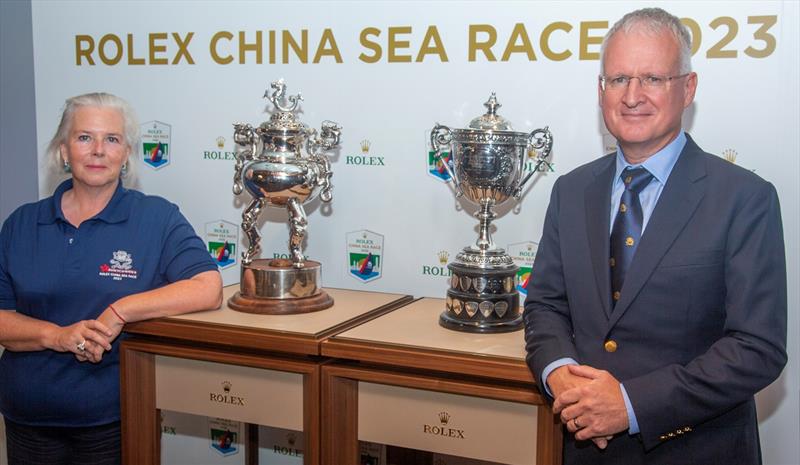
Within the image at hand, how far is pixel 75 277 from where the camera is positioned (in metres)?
1.88

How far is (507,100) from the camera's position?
2.06 m

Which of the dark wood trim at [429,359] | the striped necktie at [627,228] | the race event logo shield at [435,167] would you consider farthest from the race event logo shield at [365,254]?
the striped necktie at [627,228]

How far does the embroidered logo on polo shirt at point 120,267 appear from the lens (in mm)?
1901

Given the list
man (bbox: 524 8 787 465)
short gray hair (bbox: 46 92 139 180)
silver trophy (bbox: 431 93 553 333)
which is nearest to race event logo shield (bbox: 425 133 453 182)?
silver trophy (bbox: 431 93 553 333)

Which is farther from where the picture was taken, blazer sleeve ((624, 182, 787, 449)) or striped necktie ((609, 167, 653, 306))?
striped necktie ((609, 167, 653, 306))

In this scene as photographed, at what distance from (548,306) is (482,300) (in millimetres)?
222

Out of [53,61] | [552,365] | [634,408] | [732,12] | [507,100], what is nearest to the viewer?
[634,408]

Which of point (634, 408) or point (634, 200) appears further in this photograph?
point (634, 200)

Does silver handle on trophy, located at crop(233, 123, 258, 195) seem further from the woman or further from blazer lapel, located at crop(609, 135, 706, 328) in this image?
blazer lapel, located at crop(609, 135, 706, 328)

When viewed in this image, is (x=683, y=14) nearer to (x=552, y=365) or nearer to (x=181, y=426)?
(x=552, y=365)

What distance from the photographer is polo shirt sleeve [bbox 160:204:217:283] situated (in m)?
1.93

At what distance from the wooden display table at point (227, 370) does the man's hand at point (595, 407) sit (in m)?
0.57

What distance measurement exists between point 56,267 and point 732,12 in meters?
1.69

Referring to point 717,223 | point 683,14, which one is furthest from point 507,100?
point 717,223
